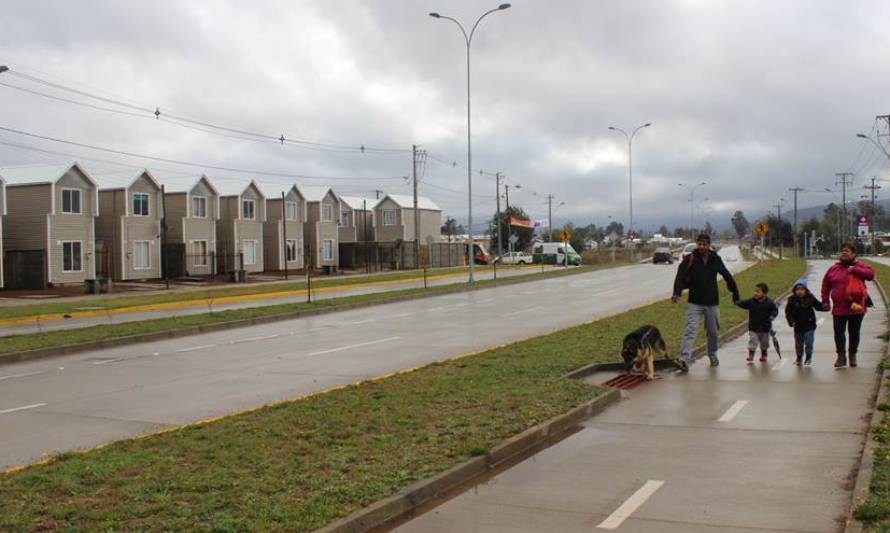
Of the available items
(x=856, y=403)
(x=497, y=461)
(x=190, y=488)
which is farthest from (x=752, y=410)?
(x=190, y=488)

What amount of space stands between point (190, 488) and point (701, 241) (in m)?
7.92

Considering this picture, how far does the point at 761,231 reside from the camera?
4578cm

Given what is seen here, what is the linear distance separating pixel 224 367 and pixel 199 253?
4272 cm

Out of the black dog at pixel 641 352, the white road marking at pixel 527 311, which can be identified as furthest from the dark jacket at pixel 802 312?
the white road marking at pixel 527 311

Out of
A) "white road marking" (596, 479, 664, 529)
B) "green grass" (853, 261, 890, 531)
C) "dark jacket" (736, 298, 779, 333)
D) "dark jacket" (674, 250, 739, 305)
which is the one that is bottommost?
"white road marking" (596, 479, 664, 529)

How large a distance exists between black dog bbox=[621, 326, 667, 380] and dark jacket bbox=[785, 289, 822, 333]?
6.65 ft

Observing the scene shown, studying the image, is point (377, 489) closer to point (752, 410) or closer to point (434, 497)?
point (434, 497)

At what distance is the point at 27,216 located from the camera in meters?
43.2

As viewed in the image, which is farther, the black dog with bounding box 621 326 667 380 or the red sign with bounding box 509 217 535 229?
the red sign with bounding box 509 217 535 229

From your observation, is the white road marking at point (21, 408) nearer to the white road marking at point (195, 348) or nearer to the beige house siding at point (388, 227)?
the white road marking at point (195, 348)

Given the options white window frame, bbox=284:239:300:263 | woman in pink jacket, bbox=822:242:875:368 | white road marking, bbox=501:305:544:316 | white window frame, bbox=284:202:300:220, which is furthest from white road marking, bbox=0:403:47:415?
white window frame, bbox=284:202:300:220

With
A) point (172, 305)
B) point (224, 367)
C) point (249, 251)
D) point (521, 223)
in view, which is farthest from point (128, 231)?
point (521, 223)

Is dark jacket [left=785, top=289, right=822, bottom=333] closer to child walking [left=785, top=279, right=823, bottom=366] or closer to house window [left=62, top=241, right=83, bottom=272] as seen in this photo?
child walking [left=785, top=279, right=823, bottom=366]

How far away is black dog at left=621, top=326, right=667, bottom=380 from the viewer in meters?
11.0
